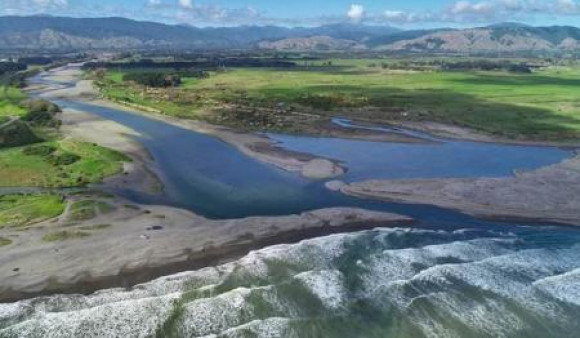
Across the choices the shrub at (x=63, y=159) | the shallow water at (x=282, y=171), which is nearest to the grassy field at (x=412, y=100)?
the shallow water at (x=282, y=171)

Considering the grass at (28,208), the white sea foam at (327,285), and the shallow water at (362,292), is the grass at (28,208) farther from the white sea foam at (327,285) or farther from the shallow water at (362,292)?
the white sea foam at (327,285)

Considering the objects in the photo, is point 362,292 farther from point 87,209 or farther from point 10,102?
point 10,102

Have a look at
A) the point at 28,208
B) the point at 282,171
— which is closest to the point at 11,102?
the point at 28,208

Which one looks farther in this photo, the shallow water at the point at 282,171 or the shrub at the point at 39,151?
the shrub at the point at 39,151

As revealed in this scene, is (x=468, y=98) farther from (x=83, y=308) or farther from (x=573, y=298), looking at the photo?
Result: (x=83, y=308)

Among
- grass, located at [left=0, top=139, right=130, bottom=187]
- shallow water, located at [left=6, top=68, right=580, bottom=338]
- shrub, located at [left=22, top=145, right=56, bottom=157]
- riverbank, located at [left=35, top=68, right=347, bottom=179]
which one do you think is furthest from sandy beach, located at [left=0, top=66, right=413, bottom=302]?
shrub, located at [left=22, top=145, right=56, bottom=157]

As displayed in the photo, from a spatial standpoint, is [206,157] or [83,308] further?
[206,157]

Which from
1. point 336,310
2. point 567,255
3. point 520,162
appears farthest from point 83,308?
point 520,162
